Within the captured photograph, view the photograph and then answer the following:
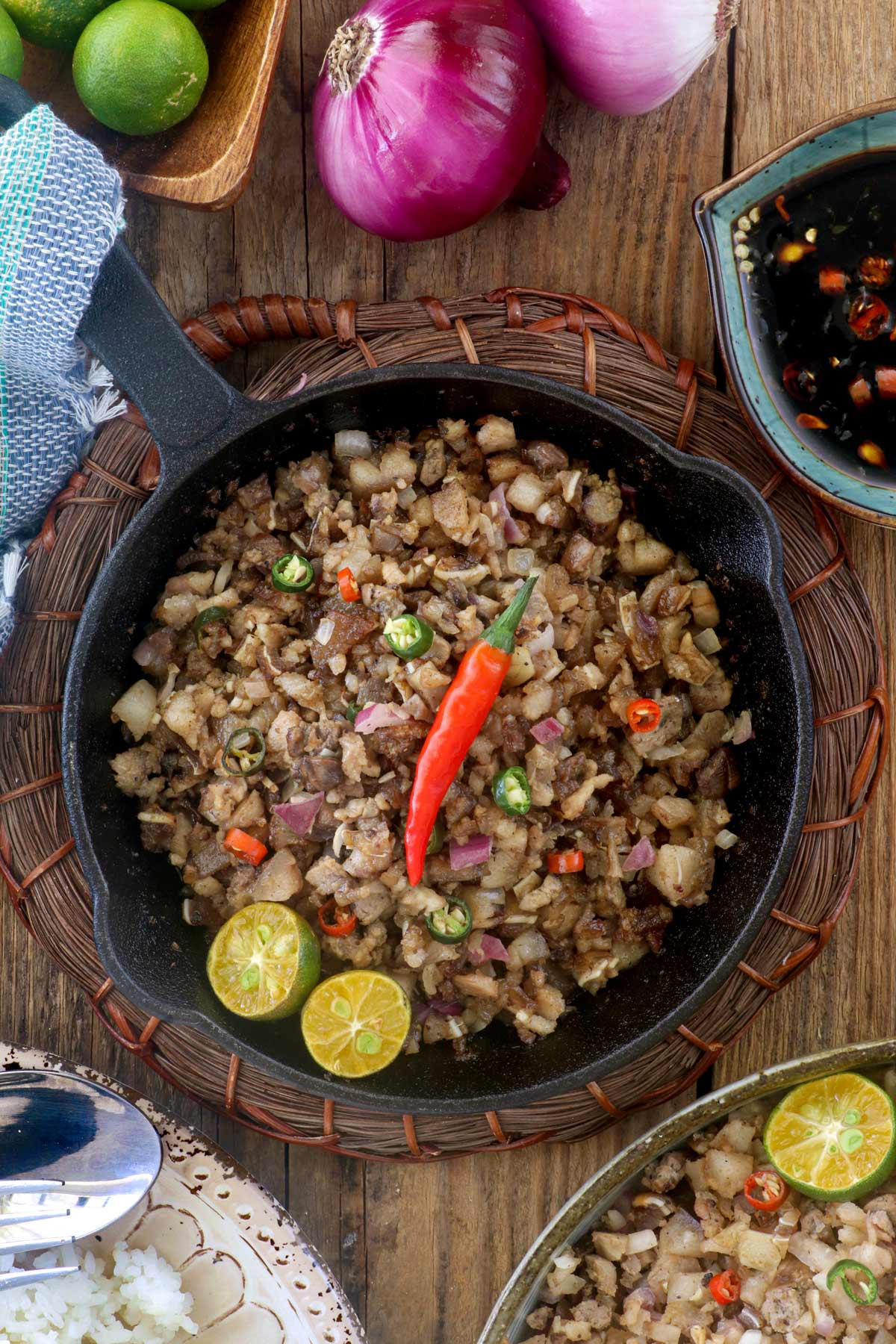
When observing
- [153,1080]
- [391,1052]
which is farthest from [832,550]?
[153,1080]

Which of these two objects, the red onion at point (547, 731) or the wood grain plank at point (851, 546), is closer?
the red onion at point (547, 731)

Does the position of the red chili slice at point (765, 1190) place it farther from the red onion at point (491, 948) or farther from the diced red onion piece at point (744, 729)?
the diced red onion piece at point (744, 729)

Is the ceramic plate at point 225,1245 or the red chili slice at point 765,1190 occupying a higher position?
the ceramic plate at point 225,1245

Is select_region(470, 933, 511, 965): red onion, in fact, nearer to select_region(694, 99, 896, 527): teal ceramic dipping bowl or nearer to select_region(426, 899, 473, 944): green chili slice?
select_region(426, 899, 473, 944): green chili slice

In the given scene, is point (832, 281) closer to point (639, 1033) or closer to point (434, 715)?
point (434, 715)

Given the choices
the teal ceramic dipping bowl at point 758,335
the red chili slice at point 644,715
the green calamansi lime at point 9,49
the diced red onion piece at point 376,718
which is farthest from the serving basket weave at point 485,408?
the diced red onion piece at point 376,718

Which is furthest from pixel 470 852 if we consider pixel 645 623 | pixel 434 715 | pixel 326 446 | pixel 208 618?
pixel 326 446

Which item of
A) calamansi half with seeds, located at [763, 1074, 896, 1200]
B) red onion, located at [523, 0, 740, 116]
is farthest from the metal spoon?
red onion, located at [523, 0, 740, 116]
